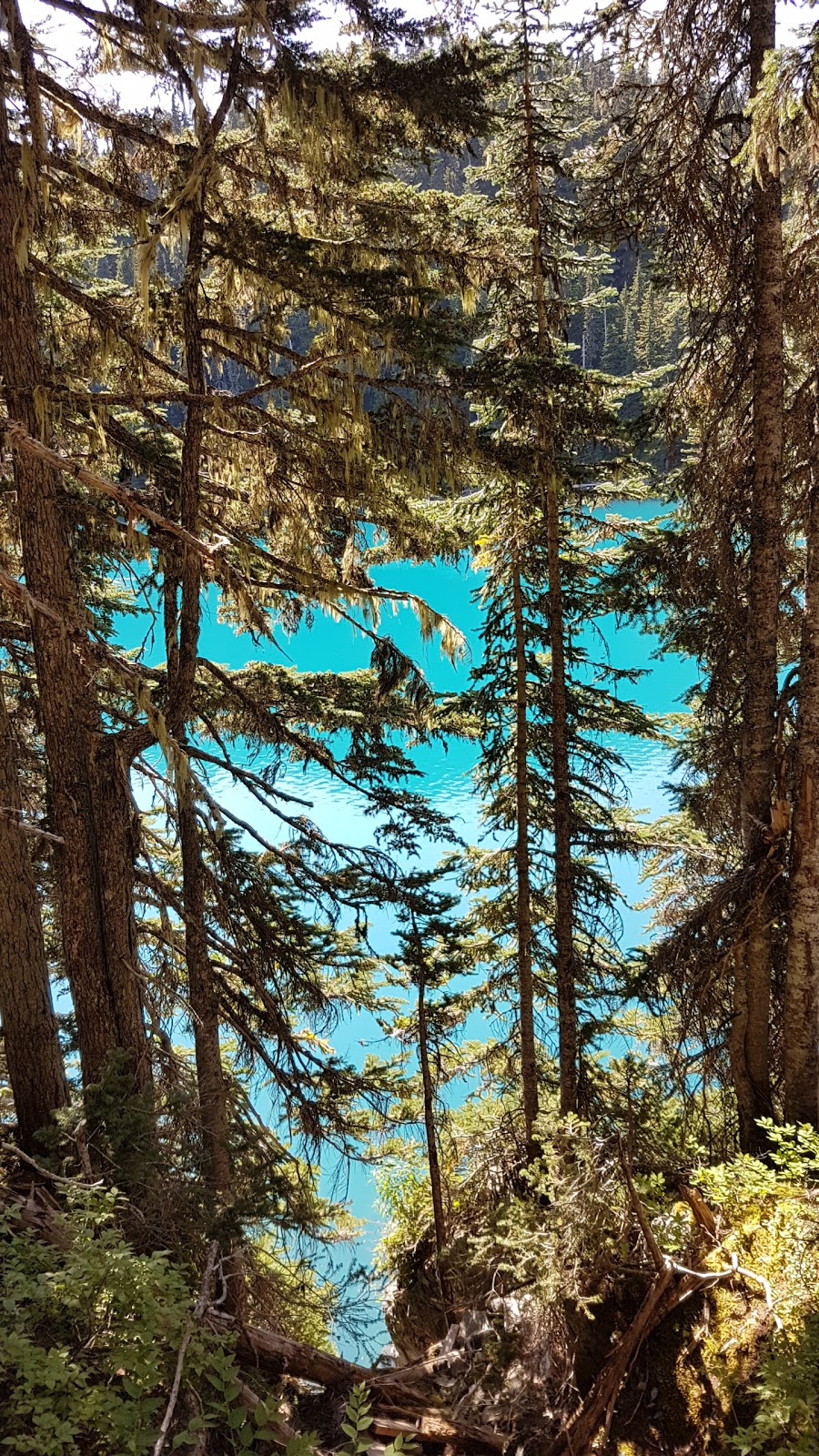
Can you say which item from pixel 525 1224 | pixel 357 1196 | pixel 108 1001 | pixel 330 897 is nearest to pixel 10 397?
pixel 108 1001

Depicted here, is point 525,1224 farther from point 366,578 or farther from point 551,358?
point 551,358

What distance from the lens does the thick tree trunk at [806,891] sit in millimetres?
5768

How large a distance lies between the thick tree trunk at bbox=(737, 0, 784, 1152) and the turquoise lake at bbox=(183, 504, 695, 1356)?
261cm

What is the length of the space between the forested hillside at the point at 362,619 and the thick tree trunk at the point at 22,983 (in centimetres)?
3

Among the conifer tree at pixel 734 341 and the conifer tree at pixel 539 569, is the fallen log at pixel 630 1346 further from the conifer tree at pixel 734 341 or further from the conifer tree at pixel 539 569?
the conifer tree at pixel 539 569

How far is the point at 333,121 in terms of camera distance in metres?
5.20

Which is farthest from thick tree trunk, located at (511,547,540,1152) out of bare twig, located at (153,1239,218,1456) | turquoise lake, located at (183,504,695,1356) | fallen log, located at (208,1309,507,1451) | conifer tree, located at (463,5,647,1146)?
bare twig, located at (153,1239,218,1456)

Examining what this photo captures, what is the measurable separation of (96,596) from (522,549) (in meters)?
4.11

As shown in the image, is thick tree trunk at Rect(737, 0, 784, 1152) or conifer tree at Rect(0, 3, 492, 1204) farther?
thick tree trunk at Rect(737, 0, 784, 1152)

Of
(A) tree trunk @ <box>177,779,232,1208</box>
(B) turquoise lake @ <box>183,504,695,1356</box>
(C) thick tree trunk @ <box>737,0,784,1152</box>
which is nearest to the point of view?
(C) thick tree trunk @ <box>737,0,784,1152</box>

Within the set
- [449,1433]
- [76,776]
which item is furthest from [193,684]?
[449,1433]

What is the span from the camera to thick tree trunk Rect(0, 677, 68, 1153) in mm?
5430

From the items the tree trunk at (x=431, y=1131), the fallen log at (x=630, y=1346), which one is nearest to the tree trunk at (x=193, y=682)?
the fallen log at (x=630, y=1346)

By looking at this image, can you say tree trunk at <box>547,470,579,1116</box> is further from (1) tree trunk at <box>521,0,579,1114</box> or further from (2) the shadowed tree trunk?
(2) the shadowed tree trunk
